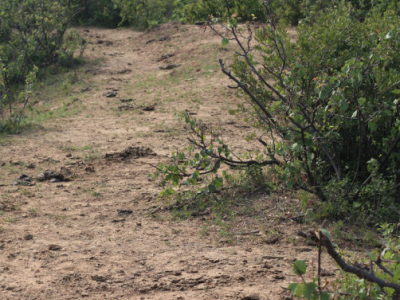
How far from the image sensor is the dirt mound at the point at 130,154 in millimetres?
5938

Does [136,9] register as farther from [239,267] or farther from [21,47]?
[239,267]

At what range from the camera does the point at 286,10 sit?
10938mm

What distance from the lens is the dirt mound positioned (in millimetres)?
5938

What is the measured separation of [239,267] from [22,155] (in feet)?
12.1

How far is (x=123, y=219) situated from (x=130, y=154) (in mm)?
1673

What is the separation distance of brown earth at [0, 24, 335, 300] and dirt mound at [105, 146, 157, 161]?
0.04 ft

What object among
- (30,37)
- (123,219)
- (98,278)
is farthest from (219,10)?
(98,278)

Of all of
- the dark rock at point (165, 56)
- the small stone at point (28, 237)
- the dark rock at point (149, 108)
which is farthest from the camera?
the dark rock at point (165, 56)

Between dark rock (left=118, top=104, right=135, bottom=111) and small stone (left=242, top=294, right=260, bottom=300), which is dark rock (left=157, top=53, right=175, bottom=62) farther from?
small stone (left=242, top=294, right=260, bottom=300)

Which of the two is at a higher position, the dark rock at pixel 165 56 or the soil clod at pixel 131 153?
the dark rock at pixel 165 56

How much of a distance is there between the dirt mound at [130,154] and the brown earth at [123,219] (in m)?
0.01

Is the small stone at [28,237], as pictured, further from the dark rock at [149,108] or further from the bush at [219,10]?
the bush at [219,10]

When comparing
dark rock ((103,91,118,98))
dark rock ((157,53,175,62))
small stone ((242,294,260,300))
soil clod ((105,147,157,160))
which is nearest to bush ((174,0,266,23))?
dark rock ((157,53,175,62))

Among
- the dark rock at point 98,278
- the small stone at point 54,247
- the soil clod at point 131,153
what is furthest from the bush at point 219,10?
the dark rock at point 98,278
